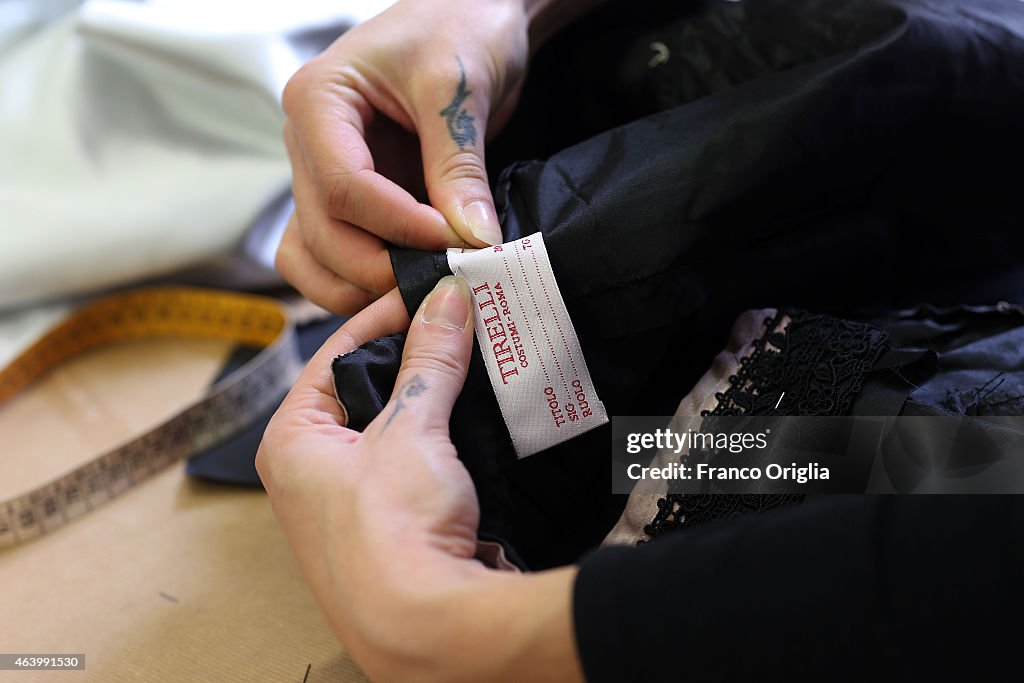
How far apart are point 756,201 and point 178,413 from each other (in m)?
0.78

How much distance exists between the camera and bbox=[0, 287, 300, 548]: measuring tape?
1084mm

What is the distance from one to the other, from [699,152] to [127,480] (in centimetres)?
82

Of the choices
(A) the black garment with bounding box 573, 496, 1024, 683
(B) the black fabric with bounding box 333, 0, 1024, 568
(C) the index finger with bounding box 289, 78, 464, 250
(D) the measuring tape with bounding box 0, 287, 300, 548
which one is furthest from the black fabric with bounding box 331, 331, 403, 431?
(D) the measuring tape with bounding box 0, 287, 300, 548

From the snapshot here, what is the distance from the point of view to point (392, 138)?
1.02 m

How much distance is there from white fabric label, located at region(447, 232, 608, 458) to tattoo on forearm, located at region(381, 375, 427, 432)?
0.30 feet

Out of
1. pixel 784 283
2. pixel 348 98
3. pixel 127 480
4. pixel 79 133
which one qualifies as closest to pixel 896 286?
pixel 784 283

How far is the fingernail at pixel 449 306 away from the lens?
732 millimetres

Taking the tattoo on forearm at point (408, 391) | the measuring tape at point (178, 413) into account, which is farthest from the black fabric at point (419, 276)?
the measuring tape at point (178, 413)

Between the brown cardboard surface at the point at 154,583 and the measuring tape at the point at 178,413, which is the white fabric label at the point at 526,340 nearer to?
the brown cardboard surface at the point at 154,583

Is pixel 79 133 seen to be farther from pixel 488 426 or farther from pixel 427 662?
pixel 427 662

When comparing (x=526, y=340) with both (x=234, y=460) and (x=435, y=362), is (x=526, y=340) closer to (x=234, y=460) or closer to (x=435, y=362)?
(x=435, y=362)

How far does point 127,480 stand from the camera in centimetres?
113

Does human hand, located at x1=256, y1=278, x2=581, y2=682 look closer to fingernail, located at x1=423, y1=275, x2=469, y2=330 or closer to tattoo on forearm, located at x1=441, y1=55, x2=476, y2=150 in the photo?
fingernail, located at x1=423, y1=275, x2=469, y2=330

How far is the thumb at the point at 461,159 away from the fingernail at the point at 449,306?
2.5 inches
